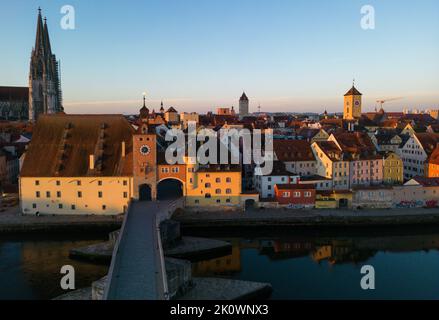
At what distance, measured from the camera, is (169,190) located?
48.5 m

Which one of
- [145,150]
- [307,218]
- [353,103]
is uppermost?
[353,103]

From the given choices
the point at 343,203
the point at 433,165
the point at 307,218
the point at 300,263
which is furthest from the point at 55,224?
the point at 433,165

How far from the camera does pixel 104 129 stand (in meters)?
45.3

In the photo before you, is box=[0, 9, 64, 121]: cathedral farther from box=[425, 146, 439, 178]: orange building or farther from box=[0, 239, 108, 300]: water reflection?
box=[425, 146, 439, 178]: orange building

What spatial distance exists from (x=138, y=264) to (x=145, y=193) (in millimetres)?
22330

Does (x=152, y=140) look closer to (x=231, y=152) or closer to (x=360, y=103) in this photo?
(x=231, y=152)

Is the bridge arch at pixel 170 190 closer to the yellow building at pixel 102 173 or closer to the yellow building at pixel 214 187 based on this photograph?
the yellow building at pixel 102 173

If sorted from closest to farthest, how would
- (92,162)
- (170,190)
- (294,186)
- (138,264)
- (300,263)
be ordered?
(138,264)
(300,263)
(92,162)
(294,186)
(170,190)

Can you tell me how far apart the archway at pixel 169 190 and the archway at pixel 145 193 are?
0.99 metres

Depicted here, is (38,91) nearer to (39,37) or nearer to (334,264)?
(39,37)

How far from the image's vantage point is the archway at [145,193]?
43941mm

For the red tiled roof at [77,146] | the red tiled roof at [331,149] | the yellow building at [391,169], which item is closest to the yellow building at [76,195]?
the red tiled roof at [77,146]
